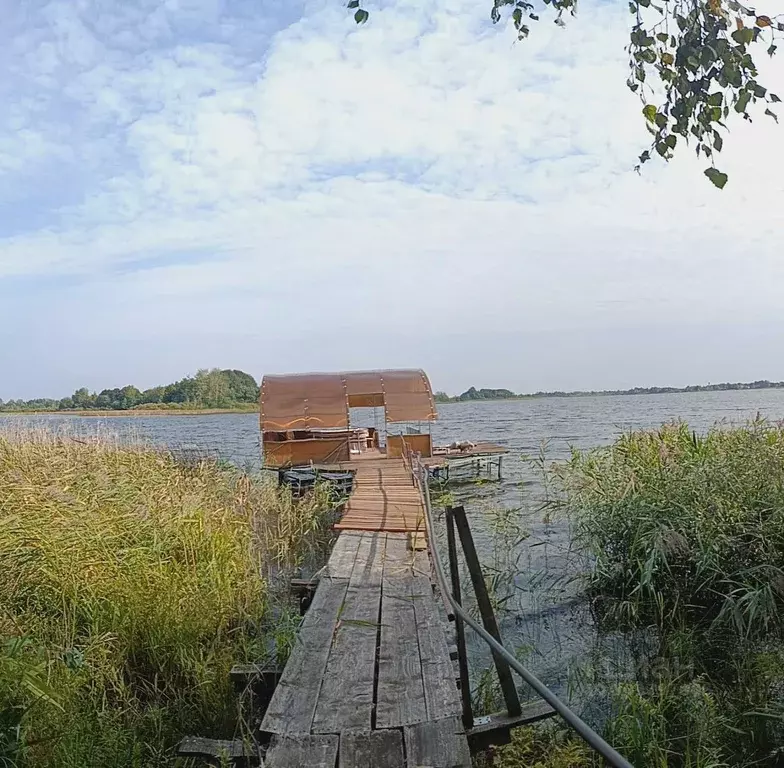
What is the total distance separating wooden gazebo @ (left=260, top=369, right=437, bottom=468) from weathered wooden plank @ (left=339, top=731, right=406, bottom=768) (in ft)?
44.9

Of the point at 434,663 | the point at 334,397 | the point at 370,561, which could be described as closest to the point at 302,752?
the point at 434,663

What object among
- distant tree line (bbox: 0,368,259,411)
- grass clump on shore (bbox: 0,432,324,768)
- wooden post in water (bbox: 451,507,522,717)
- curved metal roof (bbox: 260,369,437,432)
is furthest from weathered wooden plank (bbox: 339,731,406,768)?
distant tree line (bbox: 0,368,259,411)

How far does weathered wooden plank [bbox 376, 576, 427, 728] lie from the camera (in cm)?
349

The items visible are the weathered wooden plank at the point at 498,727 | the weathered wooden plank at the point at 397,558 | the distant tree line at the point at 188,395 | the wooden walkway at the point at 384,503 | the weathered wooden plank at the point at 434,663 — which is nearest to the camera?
the weathered wooden plank at the point at 434,663

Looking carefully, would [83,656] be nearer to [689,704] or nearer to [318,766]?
[318,766]

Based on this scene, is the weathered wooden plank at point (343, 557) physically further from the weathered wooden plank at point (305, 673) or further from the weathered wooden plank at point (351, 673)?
the weathered wooden plank at point (351, 673)

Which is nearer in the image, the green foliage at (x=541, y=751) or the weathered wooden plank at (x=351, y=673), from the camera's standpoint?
the weathered wooden plank at (x=351, y=673)

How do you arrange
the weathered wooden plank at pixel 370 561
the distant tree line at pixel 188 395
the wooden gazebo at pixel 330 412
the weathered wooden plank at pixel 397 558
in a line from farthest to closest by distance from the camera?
the distant tree line at pixel 188 395, the wooden gazebo at pixel 330 412, the weathered wooden plank at pixel 397 558, the weathered wooden plank at pixel 370 561

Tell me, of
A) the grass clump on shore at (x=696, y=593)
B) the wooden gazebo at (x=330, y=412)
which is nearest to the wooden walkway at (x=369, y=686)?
the grass clump on shore at (x=696, y=593)

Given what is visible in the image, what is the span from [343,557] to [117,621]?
238 cm

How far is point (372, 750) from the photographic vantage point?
319cm

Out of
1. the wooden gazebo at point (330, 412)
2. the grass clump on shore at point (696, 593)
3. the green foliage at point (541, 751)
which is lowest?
the green foliage at point (541, 751)

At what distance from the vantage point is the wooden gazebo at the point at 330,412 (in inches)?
674

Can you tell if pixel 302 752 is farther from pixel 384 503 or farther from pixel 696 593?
pixel 384 503
